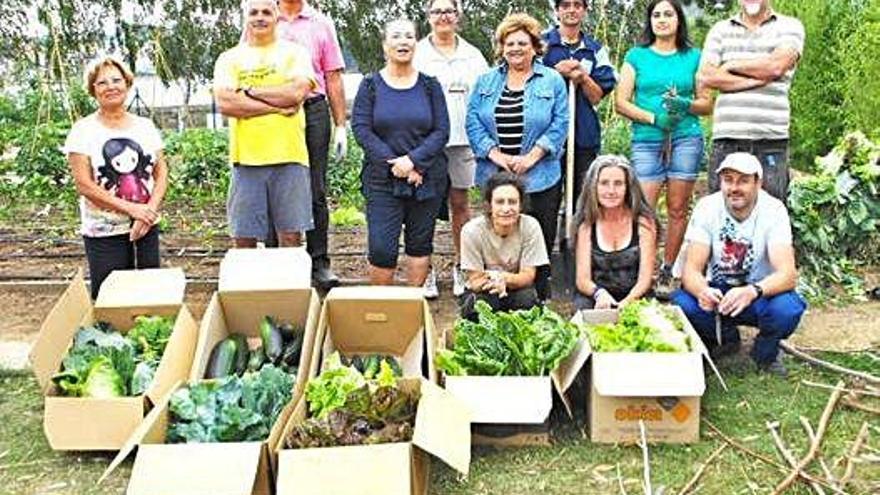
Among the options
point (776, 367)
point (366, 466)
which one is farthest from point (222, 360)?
point (776, 367)

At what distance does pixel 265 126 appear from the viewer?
5105 mm

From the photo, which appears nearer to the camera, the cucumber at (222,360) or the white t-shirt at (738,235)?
the cucumber at (222,360)

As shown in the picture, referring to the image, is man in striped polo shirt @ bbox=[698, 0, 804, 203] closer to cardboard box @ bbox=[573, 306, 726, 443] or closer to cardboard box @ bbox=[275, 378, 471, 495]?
cardboard box @ bbox=[573, 306, 726, 443]

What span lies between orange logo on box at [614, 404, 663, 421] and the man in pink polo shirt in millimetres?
2458

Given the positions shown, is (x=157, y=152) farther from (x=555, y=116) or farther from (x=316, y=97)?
(x=555, y=116)

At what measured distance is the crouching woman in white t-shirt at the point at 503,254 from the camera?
4.88 meters

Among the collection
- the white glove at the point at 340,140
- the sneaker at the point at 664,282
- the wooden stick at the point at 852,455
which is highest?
the white glove at the point at 340,140

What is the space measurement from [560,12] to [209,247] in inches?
123

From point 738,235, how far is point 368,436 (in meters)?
2.08

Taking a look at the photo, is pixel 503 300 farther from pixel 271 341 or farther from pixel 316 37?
pixel 316 37

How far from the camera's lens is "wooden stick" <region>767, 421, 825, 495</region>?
3549 millimetres

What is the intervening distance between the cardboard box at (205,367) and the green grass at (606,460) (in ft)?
1.73

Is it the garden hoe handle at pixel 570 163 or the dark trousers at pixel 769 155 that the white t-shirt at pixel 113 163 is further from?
the dark trousers at pixel 769 155

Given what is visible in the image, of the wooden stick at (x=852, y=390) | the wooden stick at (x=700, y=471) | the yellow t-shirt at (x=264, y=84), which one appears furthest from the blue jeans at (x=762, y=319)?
the yellow t-shirt at (x=264, y=84)
